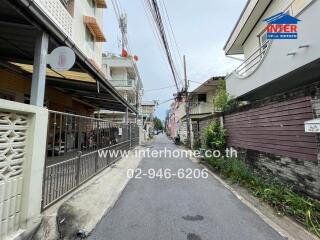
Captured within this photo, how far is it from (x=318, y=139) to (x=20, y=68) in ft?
29.6

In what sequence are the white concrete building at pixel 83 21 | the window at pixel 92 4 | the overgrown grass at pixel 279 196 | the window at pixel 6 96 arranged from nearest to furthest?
1. the overgrown grass at pixel 279 196
2. the window at pixel 6 96
3. the white concrete building at pixel 83 21
4. the window at pixel 92 4

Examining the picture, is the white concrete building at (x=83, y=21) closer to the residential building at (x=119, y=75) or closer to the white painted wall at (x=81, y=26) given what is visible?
the white painted wall at (x=81, y=26)

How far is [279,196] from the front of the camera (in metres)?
4.68

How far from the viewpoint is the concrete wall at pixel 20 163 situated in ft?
9.58

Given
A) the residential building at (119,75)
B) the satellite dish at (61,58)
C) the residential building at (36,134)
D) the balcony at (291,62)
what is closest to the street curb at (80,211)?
the residential building at (36,134)

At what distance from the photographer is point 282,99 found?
5.23 m

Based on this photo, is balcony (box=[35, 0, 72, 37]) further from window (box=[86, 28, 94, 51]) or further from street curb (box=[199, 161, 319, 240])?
street curb (box=[199, 161, 319, 240])

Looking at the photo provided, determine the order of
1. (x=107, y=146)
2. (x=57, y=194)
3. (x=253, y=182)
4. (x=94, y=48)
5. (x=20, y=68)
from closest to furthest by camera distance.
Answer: (x=57, y=194) → (x=253, y=182) → (x=20, y=68) → (x=107, y=146) → (x=94, y=48)

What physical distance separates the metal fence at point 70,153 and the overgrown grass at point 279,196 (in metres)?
4.46

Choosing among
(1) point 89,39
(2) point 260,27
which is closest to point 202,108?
(1) point 89,39

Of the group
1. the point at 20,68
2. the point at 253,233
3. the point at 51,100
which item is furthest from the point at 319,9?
the point at 51,100

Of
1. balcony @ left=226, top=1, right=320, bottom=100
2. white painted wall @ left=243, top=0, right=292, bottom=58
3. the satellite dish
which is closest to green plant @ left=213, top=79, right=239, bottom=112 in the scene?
balcony @ left=226, top=1, right=320, bottom=100

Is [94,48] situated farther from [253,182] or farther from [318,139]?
[318,139]

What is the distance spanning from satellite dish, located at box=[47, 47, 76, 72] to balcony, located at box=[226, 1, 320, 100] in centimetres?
519
